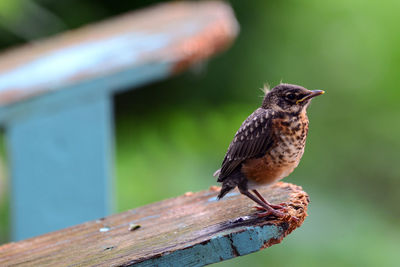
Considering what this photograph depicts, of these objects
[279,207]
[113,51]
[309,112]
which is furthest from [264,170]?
[309,112]

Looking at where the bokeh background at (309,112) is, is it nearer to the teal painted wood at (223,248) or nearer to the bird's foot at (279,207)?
the bird's foot at (279,207)

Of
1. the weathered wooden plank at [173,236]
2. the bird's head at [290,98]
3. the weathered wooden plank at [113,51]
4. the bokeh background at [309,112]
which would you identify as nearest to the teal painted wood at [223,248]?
the weathered wooden plank at [173,236]

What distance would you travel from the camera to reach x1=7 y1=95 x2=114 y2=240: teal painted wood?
411 centimetres

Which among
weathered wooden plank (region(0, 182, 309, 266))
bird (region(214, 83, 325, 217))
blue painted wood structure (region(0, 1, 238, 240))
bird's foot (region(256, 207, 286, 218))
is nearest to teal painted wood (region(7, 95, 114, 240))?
blue painted wood structure (region(0, 1, 238, 240))

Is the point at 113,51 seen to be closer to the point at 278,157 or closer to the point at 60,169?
the point at 60,169

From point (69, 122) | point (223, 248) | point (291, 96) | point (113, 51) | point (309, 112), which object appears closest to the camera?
point (223, 248)

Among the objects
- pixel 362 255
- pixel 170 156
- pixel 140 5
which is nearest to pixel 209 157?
pixel 170 156

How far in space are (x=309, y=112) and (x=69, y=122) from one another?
12.7ft

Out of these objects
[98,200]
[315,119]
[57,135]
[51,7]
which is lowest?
[98,200]

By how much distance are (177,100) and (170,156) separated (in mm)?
1778

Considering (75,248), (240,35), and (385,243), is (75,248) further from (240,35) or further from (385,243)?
(240,35)

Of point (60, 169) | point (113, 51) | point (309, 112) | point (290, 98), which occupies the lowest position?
point (290, 98)

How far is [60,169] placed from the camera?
13.8 ft

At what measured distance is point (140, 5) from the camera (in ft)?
28.4
